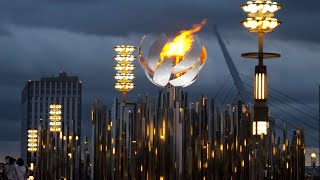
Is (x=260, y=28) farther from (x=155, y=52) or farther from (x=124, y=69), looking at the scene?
(x=124, y=69)

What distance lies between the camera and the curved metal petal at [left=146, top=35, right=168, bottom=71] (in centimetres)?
2661

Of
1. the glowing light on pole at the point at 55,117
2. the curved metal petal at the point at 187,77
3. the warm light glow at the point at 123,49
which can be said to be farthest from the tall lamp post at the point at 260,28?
the glowing light on pole at the point at 55,117

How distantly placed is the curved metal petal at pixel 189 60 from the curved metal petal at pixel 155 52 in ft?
2.00

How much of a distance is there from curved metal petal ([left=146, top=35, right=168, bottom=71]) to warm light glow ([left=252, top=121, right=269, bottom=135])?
4.43 meters

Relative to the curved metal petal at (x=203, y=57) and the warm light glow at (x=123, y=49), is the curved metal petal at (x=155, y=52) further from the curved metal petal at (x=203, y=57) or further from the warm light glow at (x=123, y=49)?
the warm light glow at (x=123, y=49)

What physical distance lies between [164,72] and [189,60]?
771mm

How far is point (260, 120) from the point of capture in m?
23.3

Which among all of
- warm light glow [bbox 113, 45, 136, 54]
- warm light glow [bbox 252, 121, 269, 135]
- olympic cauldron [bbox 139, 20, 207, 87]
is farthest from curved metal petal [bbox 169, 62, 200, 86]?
warm light glow [bbox 113, 45, 136, 54]

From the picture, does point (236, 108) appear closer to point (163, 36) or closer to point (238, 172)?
point (238, 172)

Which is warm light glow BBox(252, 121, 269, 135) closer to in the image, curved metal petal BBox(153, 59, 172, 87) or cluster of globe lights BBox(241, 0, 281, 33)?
cluster of globe lights BBox(241, 0, 281, 33)

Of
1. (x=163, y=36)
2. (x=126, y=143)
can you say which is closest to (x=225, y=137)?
(x=126, y=143)

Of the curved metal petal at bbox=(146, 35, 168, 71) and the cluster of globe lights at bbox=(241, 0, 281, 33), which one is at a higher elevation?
the cluster of globe lights at bbox=(241, 0, 281, 33)

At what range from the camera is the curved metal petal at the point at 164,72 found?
2723 centimetres

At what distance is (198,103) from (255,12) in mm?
3003
